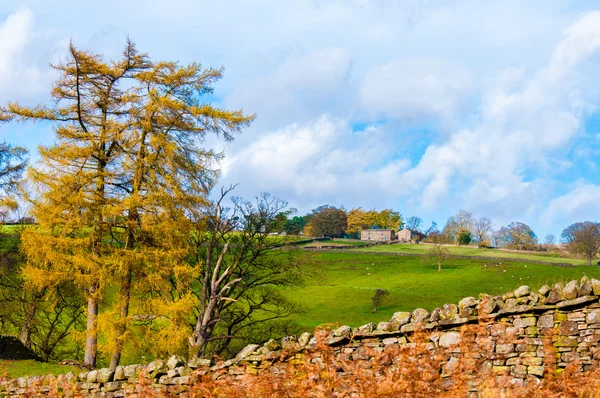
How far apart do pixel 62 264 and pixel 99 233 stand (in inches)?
74.0

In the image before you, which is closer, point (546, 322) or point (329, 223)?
point (546, 322)

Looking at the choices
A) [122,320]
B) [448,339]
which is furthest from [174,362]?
[122,320]

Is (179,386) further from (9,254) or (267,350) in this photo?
(9,254)

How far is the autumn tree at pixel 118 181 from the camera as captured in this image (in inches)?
929

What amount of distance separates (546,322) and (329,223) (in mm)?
109942

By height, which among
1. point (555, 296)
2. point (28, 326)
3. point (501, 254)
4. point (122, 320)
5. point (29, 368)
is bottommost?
point (29, 368)

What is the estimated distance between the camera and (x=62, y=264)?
919 inches

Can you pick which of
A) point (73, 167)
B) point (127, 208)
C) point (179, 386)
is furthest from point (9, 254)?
point (179, 386)

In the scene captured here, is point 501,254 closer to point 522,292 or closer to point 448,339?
point 522,292

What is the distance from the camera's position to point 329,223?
4697 inches

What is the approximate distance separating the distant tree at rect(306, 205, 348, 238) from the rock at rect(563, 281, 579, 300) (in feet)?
345

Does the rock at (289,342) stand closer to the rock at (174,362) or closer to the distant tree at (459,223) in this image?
the rock at (174,362)

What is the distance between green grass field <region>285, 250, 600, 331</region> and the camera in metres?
48.1

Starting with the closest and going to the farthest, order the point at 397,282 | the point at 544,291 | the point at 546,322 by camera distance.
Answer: the point at 546,322 < the point at 544,291 < the point at 397,282
